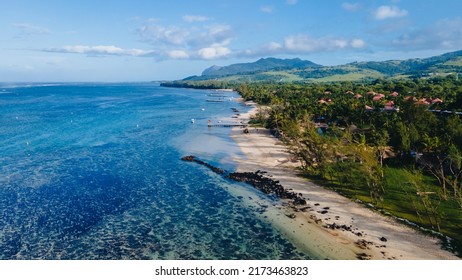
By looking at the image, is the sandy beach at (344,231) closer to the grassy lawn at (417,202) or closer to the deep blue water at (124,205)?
the grassy lawn at (417,202)

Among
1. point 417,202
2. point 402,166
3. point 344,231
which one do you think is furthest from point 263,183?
point 402,166

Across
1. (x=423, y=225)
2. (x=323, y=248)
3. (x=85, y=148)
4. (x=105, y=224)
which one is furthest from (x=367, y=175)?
(x=85, y=148)

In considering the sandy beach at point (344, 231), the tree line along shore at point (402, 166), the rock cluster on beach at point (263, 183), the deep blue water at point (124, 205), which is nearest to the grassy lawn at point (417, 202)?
the tree line along shore at point (402, 166)

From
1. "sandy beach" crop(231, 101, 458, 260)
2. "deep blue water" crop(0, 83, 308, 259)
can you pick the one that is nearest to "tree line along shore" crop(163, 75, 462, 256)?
"sandy beach" crop(231, 101, 458, 260)

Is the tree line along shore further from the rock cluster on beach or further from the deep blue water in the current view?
A: the deep blue water

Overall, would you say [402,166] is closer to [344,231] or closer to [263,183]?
[263,183]

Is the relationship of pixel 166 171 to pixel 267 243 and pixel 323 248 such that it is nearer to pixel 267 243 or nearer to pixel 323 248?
pixel 267 243
